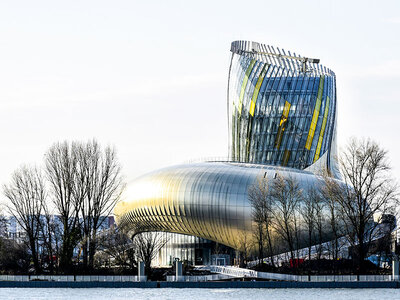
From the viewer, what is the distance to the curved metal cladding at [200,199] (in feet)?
312

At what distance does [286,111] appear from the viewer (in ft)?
415

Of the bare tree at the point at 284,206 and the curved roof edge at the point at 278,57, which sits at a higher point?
the curved roof edge at the point at 278,57

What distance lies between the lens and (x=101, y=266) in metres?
89.4

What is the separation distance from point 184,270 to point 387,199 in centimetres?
1986

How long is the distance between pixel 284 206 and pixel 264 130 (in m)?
46.9

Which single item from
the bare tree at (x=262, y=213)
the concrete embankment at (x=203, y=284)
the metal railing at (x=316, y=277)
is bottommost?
the concrete embankment at (x=203, y=284)

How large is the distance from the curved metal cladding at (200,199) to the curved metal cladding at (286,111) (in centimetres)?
2475

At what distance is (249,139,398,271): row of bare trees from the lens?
2958 inches

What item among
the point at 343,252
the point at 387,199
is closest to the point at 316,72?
the point at 343,252

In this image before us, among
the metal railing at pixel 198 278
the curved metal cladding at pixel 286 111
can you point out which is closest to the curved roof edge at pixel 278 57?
the curved metal cladding at pixel 286 111

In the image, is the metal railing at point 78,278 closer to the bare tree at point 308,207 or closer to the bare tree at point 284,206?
the bare tree at point 284,206

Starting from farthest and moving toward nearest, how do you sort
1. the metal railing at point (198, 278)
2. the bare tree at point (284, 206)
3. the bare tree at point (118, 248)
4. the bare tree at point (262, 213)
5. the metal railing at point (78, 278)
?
the bare tree at point (118, 248), the bare tree at point (262, 213), the bare tree at point (284, 206), the metal railing at point (78, 278), the metal railing at point (198, 278)

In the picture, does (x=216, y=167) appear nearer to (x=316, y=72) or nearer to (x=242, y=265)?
(x=242, y=265)

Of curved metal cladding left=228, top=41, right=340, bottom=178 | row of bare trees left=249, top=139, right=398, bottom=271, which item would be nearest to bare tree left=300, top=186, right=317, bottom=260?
row of bare trees left=249, top=139, right=398, bottom=271
